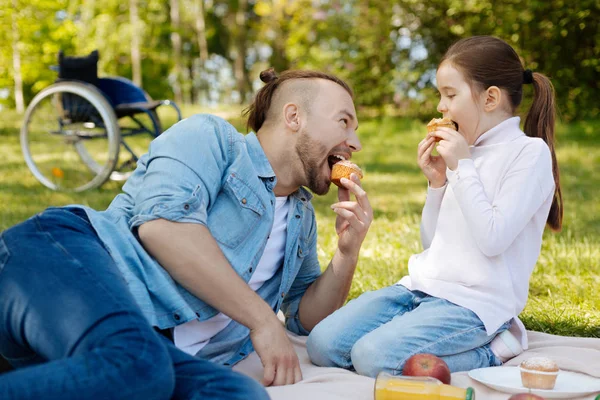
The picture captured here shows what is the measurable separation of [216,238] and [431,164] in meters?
0.93

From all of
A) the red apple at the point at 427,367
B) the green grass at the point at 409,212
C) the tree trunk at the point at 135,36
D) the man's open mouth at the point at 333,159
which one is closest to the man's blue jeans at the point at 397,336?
the red apple at the point at 427,367

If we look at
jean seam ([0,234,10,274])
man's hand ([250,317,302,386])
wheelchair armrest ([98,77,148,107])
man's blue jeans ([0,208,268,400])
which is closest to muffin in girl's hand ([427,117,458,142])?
man's hand ([250,317,302,386])

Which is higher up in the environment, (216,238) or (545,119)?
(545,119)

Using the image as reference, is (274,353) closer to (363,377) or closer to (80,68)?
(363,377)

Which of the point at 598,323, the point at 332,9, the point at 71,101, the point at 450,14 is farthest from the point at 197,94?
the point at 598,323

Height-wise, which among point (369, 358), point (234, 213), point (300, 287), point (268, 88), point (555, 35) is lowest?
point (369, 358)

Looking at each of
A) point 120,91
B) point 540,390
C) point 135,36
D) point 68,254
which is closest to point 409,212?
point 120,91

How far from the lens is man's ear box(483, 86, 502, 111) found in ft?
9.29

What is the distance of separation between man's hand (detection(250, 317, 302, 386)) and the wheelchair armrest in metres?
5.04

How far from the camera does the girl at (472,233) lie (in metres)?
2.64

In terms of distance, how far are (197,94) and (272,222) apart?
31193mm

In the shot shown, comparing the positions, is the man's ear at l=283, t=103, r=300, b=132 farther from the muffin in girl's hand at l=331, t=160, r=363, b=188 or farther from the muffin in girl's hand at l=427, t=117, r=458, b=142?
the muffin in girl's hand at l=427, t=117, r=458, b=142

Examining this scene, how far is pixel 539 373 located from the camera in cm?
233

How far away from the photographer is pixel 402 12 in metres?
11.5
